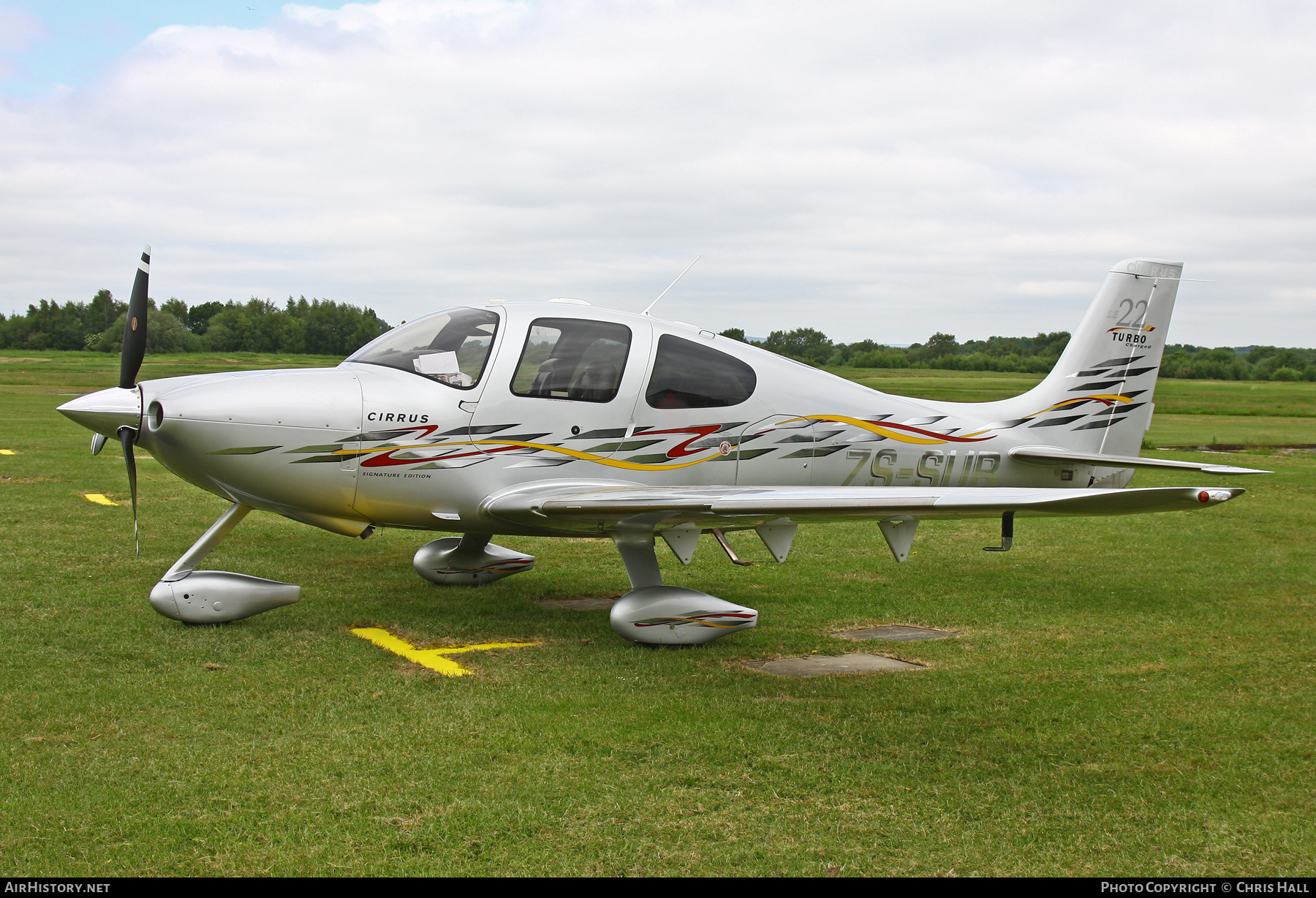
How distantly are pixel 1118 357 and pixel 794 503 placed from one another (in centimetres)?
509

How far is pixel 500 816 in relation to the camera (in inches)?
169

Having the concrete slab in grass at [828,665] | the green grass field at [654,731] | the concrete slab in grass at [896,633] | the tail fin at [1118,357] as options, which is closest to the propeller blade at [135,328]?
the green grass field at [654,731]

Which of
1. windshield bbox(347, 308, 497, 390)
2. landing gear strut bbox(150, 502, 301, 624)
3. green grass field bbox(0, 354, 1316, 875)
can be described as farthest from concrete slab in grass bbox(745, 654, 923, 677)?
landing gear strut bbox(150, 502, 301, 624)

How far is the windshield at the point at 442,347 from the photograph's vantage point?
24.2 feet

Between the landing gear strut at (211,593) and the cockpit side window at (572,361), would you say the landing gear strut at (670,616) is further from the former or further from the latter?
the landing gear strut at (211,593)

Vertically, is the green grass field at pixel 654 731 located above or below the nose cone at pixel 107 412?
below

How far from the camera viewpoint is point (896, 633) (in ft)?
26.6

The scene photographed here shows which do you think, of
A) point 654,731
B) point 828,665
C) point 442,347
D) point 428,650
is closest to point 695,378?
point 442,347

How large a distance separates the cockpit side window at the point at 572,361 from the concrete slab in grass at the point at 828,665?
2300mm

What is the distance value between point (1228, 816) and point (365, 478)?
5553 mm

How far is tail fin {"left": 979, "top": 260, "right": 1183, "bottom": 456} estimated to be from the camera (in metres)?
9.65

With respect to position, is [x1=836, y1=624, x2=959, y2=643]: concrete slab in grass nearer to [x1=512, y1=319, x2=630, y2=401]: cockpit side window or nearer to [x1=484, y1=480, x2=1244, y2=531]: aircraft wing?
[x1=484, y1=480, x2=1244, y2=531]: aircraft wing

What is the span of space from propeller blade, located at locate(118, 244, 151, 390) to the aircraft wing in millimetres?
2662
